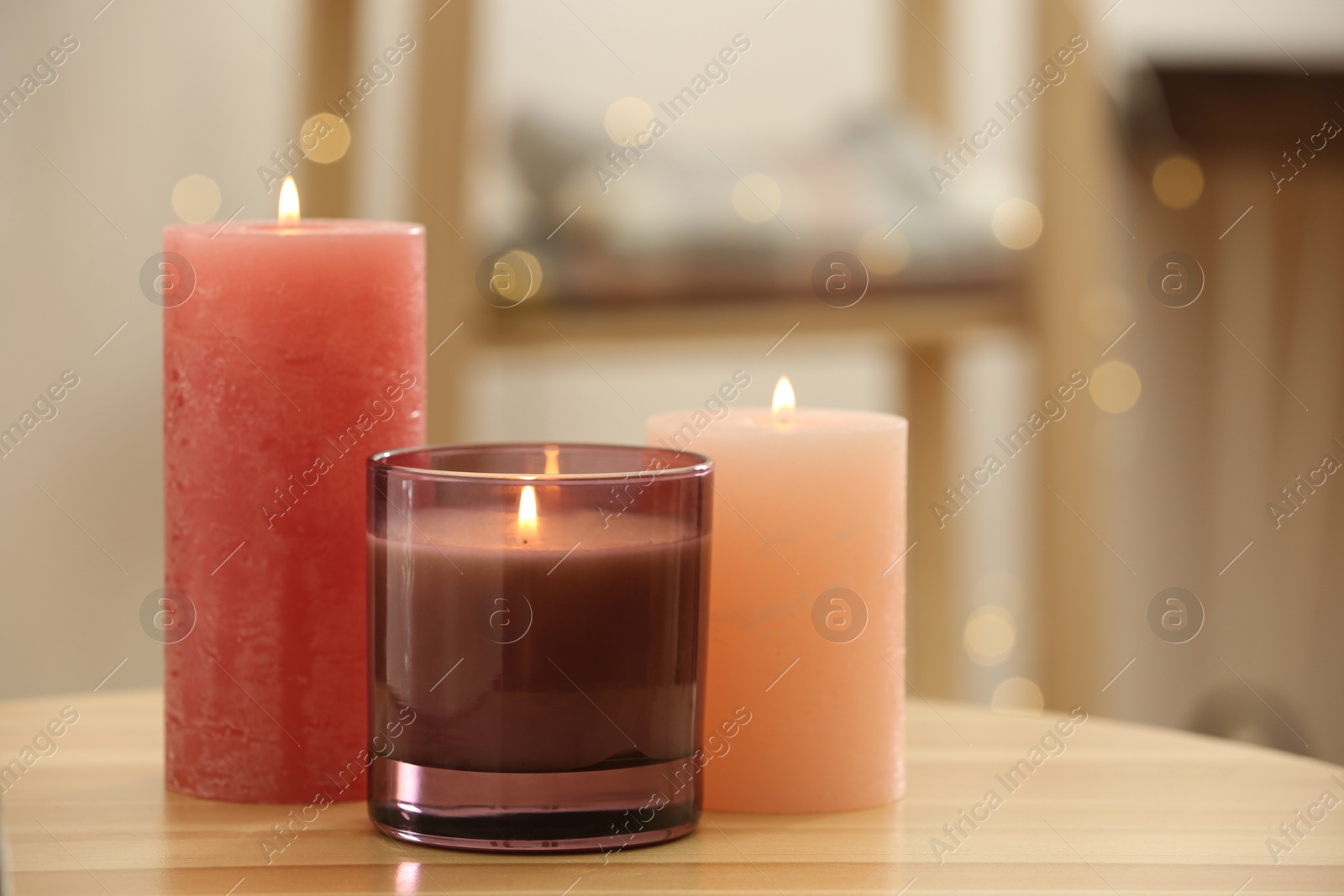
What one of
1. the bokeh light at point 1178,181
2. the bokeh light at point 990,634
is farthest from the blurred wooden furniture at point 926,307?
the bokeh light at point 990,634

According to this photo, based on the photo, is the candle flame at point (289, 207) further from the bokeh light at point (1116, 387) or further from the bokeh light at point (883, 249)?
the bokeh light at point (1116, 387)

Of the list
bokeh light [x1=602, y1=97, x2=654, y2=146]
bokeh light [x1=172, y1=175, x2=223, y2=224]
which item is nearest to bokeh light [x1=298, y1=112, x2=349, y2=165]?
bokeh light [x1=172, y1=175, x2=223, y2=224]

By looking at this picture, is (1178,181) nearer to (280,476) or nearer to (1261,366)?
(1261,366)

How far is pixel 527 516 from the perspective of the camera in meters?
0.42

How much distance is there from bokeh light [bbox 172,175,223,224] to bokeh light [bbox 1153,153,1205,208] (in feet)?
2.83

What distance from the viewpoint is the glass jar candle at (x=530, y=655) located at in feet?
1.38

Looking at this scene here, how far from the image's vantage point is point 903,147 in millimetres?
1156

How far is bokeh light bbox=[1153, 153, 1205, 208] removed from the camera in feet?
4.68

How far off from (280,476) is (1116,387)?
109cm

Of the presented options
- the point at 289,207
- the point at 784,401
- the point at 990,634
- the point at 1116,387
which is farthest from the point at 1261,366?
the point at 289,207

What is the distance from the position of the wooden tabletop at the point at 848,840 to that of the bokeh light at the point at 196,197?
77cm

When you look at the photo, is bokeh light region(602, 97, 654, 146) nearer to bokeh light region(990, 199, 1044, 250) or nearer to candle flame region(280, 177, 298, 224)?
bokeh light region(990, 199, 1044, 250)

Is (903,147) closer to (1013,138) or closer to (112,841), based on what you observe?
(1013,138)

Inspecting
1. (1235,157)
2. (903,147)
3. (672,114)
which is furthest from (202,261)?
(1235,157)
